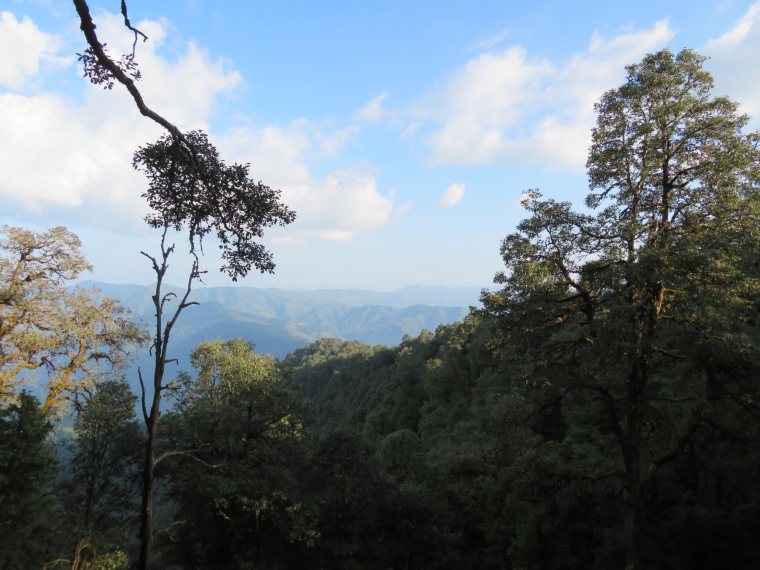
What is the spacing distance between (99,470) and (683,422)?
67.3 ft

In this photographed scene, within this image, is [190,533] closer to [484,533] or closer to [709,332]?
[484,533]

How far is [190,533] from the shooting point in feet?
46.6

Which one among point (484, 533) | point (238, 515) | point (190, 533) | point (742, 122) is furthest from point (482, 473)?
point (742, 122)

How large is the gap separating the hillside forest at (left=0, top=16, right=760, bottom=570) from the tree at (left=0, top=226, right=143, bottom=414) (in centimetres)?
Result: 9

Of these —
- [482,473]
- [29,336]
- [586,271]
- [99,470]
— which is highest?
[586,271]

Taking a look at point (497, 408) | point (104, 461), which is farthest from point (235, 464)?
point (497, 408)

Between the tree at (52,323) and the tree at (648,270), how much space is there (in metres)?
16.3

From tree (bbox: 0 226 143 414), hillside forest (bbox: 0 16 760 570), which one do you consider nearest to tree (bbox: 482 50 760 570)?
hillside forest (bbox: 0 16 760 570)

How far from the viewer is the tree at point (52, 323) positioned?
45.2 feet

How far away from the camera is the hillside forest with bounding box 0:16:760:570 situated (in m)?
7.91

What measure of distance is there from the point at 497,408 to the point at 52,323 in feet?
57.2

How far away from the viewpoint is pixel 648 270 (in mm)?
7660

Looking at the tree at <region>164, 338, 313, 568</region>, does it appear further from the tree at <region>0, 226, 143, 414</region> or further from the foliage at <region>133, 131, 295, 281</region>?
the foliage at <region>133, 131, 295, 281</region>

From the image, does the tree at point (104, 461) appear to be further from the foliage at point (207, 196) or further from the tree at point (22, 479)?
the foliage at point (207, 196)
